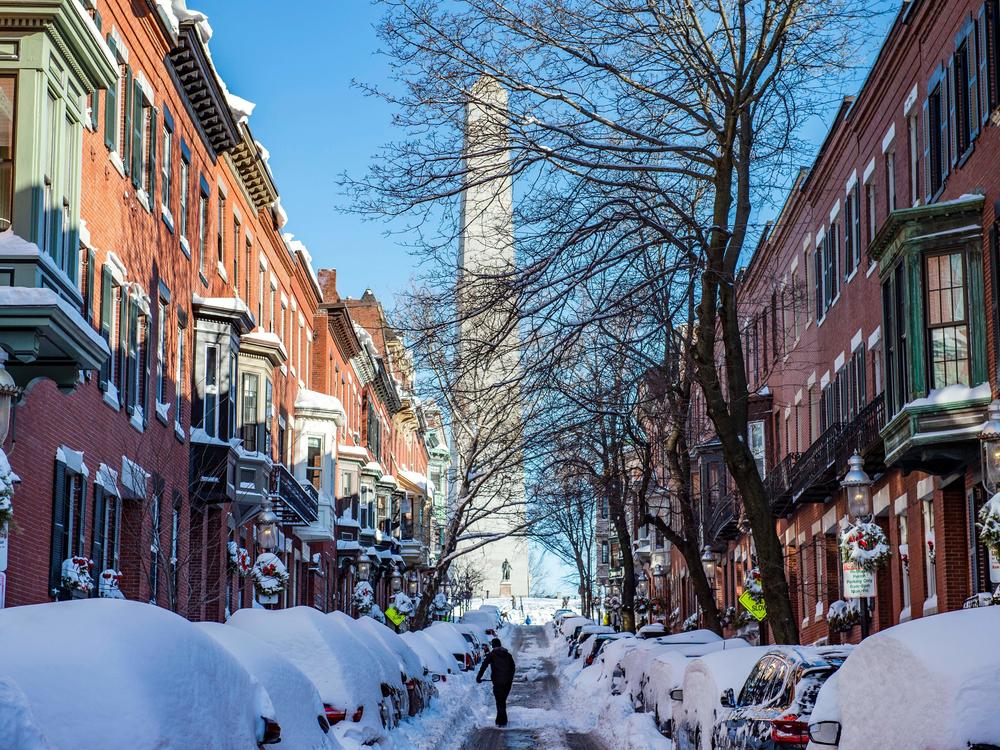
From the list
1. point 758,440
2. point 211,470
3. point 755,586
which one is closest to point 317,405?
point 758,440

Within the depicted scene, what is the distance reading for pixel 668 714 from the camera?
20.4 meters

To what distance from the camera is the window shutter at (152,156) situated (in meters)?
27.9

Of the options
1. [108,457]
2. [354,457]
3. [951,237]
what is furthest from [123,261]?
[354,457]

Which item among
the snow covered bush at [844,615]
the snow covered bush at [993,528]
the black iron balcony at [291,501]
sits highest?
the black iron balcony at [291,501]

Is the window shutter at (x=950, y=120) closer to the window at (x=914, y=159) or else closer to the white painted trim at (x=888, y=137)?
the window at (x=914, y=159)

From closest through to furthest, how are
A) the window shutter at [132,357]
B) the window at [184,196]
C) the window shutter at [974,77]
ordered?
1. the window shutter at [974,77]
2. the window shutter at [132,357]
3. the window at [184,196]

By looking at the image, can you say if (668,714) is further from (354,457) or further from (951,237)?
(354,457)

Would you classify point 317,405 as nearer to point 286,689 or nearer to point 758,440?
point 758,440

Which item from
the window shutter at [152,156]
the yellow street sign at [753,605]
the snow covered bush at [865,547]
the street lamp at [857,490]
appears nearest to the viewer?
the snow covered bush at [865,547]

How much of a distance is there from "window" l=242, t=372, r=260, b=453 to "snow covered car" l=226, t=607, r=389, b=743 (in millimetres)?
21604

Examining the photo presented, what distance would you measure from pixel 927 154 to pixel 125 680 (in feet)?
72.4

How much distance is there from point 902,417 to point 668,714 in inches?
264

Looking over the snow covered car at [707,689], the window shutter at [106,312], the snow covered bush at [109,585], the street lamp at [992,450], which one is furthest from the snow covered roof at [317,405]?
the street lamp at [992,450]

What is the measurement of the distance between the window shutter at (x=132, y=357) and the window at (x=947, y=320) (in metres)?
13.5
